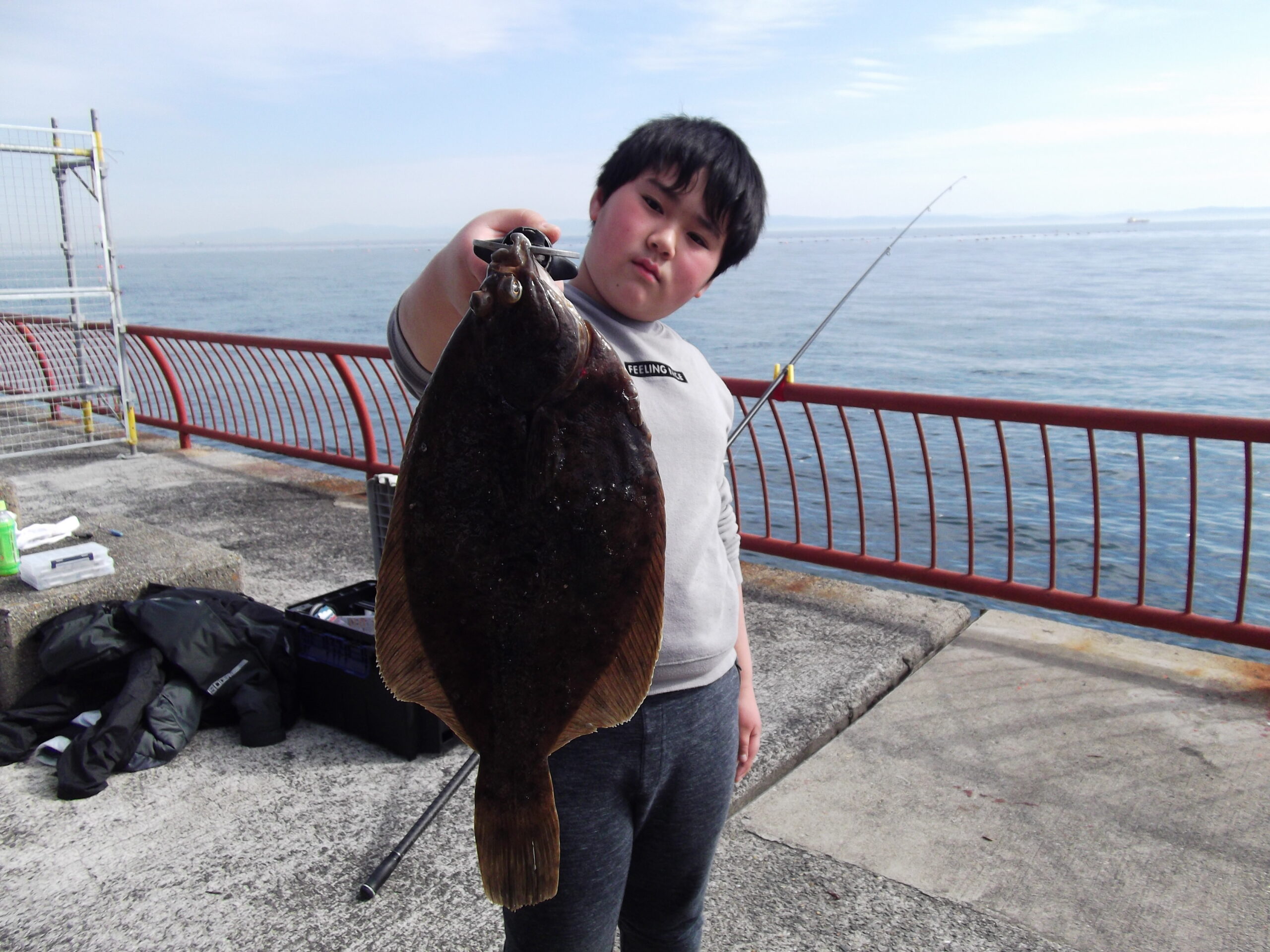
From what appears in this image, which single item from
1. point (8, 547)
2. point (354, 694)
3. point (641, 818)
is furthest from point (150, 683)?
point (641, 818)

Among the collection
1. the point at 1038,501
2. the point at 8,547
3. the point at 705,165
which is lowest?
the point at 1038,501

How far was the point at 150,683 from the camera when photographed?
3459mm

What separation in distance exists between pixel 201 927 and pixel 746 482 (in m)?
11.5

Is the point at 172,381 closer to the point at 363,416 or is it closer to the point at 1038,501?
the point at 363,416

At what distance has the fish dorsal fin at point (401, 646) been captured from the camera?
1.25 m

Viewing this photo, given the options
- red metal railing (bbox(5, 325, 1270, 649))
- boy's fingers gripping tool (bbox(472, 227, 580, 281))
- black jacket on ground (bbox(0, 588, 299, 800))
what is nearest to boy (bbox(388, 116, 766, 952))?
boy's fingers gripping tool (bbox(472, 227, 580, 281))

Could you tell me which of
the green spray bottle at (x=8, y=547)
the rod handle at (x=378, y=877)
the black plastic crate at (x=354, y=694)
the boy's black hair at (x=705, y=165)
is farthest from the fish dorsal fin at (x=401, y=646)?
the green spray bottle at (x=8, y=547)

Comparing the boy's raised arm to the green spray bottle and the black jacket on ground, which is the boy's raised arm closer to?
the black jacket on ground

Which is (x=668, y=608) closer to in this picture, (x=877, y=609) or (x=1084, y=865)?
(x=1084, y=865)

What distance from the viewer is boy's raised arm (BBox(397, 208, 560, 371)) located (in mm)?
1392

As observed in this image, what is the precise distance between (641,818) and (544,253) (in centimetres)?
102

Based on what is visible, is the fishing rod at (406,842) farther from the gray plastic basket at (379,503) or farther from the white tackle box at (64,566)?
the white tackle box at (64,566)

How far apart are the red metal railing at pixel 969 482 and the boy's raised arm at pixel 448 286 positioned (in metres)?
3.68

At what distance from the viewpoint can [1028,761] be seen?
362 cm
